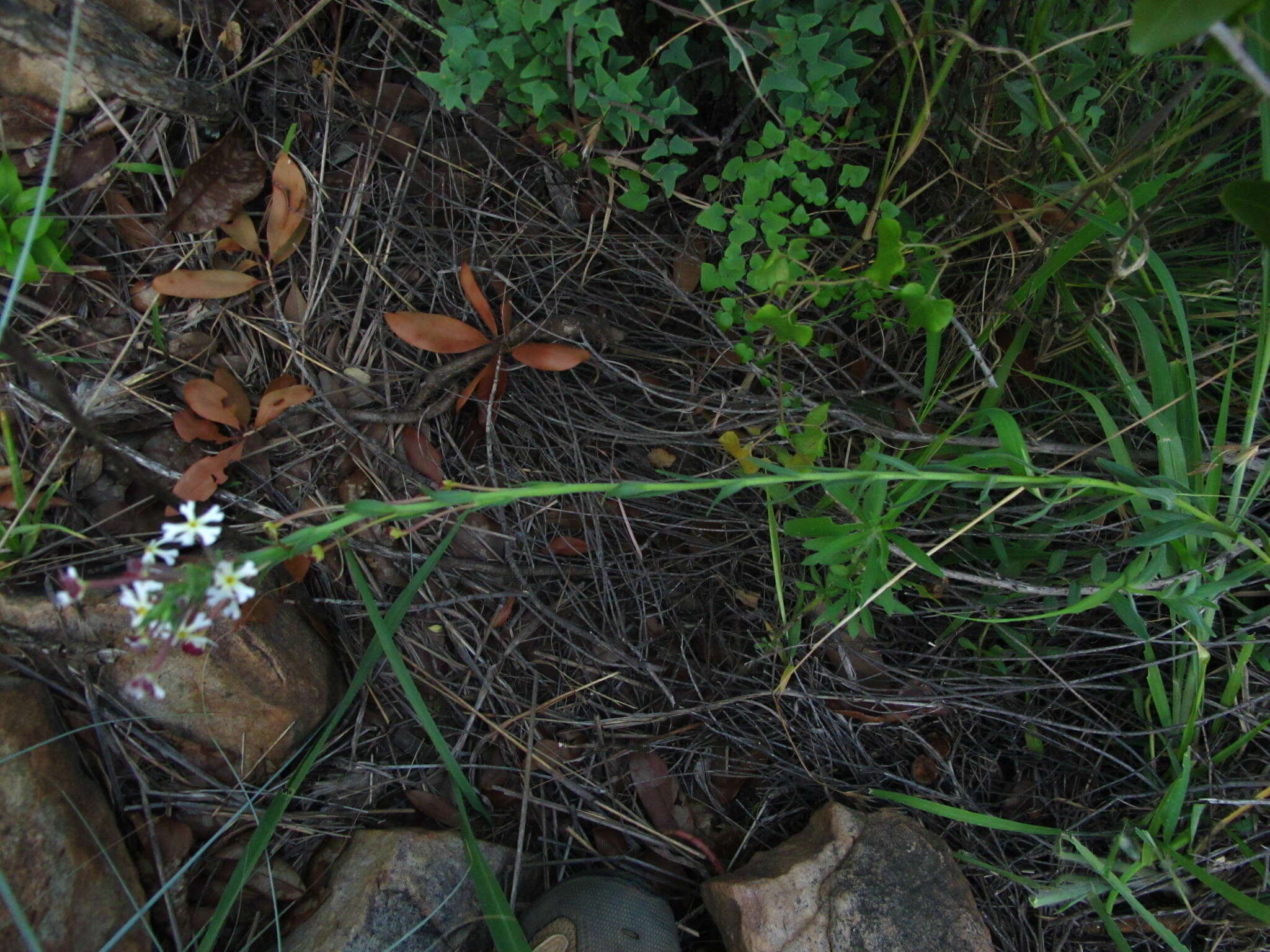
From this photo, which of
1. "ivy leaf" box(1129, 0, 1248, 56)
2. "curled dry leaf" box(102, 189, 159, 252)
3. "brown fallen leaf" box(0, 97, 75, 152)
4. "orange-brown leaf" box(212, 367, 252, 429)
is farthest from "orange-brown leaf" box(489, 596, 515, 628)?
"ivy leaf" box(1129, 0, 1248, 56)

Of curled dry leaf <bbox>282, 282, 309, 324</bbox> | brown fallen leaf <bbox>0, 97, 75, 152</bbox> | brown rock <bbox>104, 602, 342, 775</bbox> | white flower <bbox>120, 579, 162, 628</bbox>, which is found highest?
brown fallen leaf <bbox>0, 97, 75, 152</bbox>

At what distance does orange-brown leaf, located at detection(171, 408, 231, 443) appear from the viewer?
2018 millimetres

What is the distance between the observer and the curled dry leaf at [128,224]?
6.72 ft

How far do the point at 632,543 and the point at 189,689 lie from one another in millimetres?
1142

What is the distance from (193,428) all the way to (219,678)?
0.64 m

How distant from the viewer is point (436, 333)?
2.07 metres

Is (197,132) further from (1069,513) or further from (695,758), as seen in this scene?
(1069,513)

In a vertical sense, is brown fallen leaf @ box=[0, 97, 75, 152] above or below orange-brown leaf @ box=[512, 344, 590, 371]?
above

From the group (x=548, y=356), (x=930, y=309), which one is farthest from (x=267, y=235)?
(x=930, y=309)

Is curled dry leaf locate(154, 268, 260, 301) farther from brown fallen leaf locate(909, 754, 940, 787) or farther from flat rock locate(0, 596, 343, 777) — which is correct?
brown fallen leaf locate(909, 754, 940, 787)

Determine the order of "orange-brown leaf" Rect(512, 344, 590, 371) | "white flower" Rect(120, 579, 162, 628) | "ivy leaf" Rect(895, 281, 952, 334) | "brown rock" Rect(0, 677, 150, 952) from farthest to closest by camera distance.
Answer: "orange-brown leaf" Rect(512, 344, 590, 371), "brown rock" Rect(0, 677, 150, 952), "ivy leaf" Rect(895, 281, 952, 334), "white flower" Rect(120, 579, 162, 628)

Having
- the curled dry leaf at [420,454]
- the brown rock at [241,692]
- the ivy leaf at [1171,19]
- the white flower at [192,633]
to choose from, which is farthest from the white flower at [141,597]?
the ivy leaf at [1171,19]

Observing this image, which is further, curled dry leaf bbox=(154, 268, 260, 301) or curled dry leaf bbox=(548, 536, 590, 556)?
curled dry leaf bbox=(548, 536, 590, 556)

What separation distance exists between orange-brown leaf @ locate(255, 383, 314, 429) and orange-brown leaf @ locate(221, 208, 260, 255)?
0.38 m
